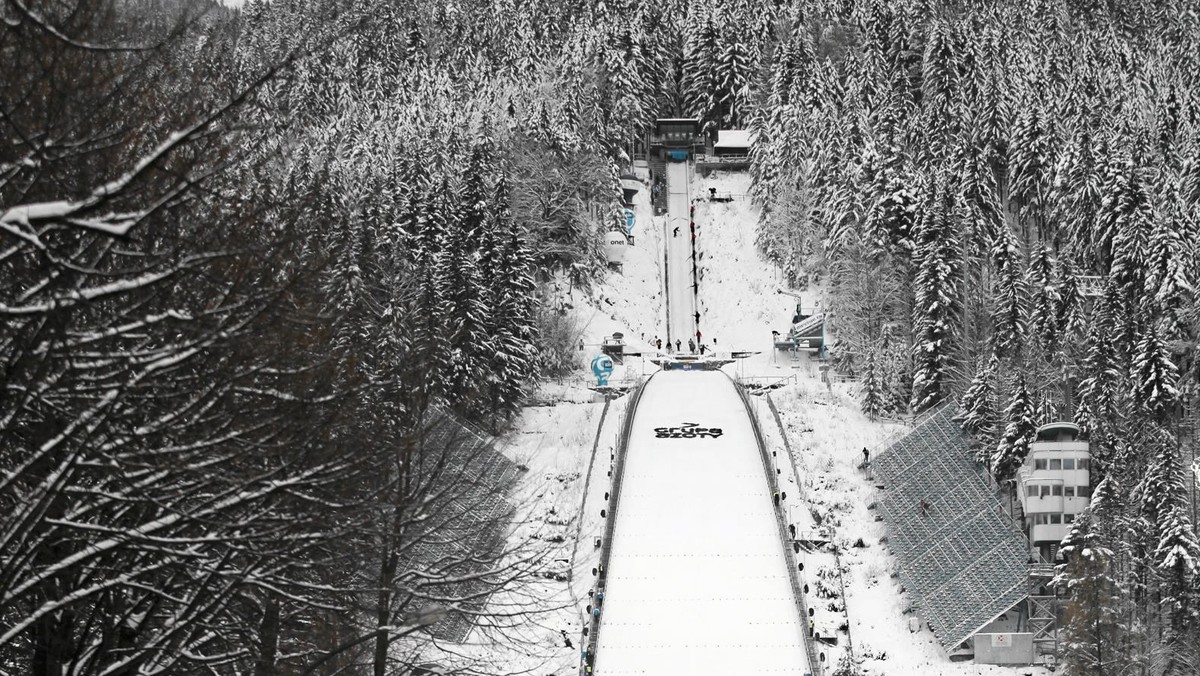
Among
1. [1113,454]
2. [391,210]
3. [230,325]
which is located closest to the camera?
[230,325]

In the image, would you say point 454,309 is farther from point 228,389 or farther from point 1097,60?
point 1097,60

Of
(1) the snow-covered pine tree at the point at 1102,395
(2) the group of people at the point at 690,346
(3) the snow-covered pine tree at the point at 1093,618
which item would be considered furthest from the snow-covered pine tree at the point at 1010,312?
(3) the snow-covered pine tree at the point at 1093,618

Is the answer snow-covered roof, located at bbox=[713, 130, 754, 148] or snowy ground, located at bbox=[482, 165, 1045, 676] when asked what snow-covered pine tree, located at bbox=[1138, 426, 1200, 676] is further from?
snow-covered roof, located at bbox=[713, 130, 754, 148]

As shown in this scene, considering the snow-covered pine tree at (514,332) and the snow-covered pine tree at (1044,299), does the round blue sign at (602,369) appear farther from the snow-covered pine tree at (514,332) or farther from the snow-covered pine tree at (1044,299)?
the snow-covered pine tree at (1044,299)

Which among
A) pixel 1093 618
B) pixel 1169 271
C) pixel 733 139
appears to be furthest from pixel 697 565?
pixel 733 139

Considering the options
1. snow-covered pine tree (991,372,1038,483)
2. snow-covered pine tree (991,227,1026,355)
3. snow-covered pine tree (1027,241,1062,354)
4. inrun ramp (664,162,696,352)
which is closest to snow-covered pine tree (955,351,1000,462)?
snow-covered pine tree (991,372,1038,483)

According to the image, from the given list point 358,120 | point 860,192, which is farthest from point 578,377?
point 358,120
